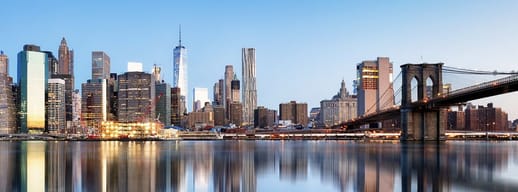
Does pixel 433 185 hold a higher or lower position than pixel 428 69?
lower

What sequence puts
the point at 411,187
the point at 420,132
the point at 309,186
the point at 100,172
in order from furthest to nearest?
the point at 420,132 → the point at 100,172 → the point at 309,186 → the point at 411,187

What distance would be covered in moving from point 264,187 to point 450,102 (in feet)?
168

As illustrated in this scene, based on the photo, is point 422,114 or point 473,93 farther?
point 422,114

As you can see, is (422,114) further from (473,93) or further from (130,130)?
(130,130)

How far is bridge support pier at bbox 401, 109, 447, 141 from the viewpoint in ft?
249

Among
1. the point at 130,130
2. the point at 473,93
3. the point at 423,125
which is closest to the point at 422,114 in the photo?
the point at 423,125

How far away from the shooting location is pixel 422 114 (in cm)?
7669

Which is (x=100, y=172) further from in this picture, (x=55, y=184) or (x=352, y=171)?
(x=352, y=171)

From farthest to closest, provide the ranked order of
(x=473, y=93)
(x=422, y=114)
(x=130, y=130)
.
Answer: (x=130, y=130)
(x=422, y=114)
(x=473, y=93)

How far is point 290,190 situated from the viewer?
2055cm

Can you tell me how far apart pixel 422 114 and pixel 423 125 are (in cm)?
144

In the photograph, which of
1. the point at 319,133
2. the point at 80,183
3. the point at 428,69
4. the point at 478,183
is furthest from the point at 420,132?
the point at 319,133

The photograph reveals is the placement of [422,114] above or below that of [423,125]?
above

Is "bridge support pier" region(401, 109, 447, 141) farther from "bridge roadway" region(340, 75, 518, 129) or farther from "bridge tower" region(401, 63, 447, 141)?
"bridge roadway" region(340, 75, 518, 129)
